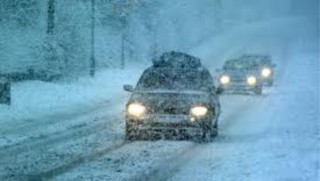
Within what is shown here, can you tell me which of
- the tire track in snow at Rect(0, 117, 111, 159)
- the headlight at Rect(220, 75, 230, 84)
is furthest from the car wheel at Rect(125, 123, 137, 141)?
the headlight at Rect(220, 75, 230, 84)

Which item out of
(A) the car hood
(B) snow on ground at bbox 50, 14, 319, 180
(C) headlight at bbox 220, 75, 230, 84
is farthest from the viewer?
(A) the car hood

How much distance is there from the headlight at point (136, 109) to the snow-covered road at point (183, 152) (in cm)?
62

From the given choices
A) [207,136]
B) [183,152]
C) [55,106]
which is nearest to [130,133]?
[207,136]

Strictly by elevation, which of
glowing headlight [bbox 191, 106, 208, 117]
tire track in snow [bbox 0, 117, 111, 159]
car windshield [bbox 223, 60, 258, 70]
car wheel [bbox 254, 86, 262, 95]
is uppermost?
glowing headlight [bbox 191, 106, 208, 117]

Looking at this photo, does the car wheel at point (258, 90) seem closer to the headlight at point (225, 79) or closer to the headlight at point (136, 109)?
the headlight at point (225, 79)

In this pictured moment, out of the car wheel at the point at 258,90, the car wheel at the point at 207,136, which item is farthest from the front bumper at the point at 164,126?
the car wheel at the point at 258,90

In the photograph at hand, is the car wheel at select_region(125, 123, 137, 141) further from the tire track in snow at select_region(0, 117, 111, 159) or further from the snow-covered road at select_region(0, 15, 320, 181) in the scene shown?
the tire track in snow at select_region(0, 117, 111, 159)

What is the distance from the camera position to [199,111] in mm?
16703

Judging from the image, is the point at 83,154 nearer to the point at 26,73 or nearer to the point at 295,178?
the point at 295,178

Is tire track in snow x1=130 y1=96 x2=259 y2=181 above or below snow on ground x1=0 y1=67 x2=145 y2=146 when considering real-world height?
above

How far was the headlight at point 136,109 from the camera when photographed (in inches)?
653

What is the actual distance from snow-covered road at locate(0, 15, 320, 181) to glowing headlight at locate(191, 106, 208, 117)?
0.65m

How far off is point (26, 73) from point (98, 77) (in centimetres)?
638

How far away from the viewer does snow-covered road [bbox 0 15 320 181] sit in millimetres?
12086
